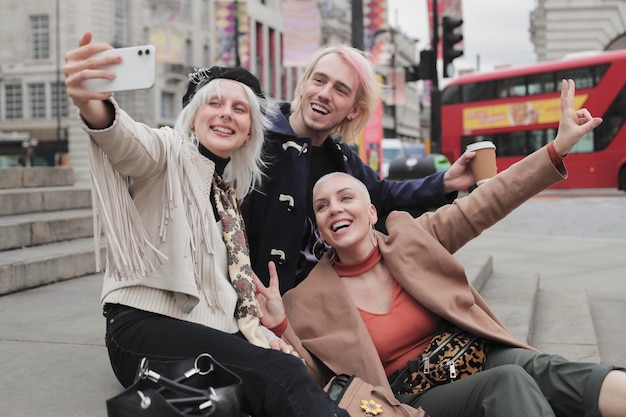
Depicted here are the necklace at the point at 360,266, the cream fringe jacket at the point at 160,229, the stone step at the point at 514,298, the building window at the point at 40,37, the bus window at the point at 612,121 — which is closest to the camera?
the cream fringe jacket at the point at 160,229

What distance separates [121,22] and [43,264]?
35250 mm

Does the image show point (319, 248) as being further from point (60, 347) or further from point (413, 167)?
point (413, 167)

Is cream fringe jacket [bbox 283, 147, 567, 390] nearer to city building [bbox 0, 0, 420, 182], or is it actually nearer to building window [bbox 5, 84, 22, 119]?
city building [bbox 0, 0, 420, 182]

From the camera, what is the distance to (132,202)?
84.7 inches

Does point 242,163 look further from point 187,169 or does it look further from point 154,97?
point 154,97

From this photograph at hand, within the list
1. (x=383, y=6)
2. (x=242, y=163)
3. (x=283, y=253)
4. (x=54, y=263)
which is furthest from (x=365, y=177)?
(x=383, y=6)

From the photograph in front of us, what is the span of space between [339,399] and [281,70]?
5073 centimetres

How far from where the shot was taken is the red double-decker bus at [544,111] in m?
18.3

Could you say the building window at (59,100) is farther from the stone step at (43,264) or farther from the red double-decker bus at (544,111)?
the stone step at (43,264)

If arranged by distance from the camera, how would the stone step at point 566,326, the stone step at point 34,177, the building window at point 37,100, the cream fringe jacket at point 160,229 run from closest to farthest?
the cream fringe jacket at point 160,229 < the stone step at point 566,326 < the stone step at point 34,177 < the building window at point 37,100

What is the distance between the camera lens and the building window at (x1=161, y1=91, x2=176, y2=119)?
40438 millimetres

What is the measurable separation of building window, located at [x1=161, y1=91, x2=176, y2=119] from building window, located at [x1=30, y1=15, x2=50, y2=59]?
6.51m

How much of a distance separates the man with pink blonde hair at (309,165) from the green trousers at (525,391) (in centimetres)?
86

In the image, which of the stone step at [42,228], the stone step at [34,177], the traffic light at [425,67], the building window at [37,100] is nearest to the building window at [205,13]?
the building window at [37,100]
